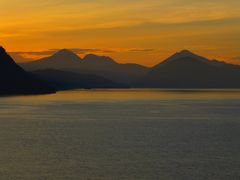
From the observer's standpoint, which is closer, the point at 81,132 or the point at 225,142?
the point at 225,142

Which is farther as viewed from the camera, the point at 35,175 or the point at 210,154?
the point at 210,154

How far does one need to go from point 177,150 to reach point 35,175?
25.9 metres

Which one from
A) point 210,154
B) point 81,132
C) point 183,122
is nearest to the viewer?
point 210,154

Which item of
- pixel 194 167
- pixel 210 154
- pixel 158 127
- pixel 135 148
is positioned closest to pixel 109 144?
pixel 135 148

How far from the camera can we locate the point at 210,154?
2808 inches

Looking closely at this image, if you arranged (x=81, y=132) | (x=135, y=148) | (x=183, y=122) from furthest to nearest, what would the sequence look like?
(x=183, y=122), (x=81, y=132), (x=135, y=148)

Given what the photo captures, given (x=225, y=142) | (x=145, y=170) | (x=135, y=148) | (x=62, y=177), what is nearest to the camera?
(x=62, y=177)

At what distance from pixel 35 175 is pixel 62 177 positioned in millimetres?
2996

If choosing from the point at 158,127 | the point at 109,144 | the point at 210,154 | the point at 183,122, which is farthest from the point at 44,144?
the point at 183,122

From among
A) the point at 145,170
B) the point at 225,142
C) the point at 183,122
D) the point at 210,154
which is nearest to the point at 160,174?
the point at 145,170

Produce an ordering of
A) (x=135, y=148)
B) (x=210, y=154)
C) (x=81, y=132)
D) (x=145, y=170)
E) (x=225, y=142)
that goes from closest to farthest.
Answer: (x=145, y=170) → (x=210, y=154) → (x=135, y=148) → (x=225, y=142) → (x=81, y=132)

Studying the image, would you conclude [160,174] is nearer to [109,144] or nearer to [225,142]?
[109,144]

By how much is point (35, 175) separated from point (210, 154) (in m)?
25.7

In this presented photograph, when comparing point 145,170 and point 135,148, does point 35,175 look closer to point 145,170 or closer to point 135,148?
point 145,170
